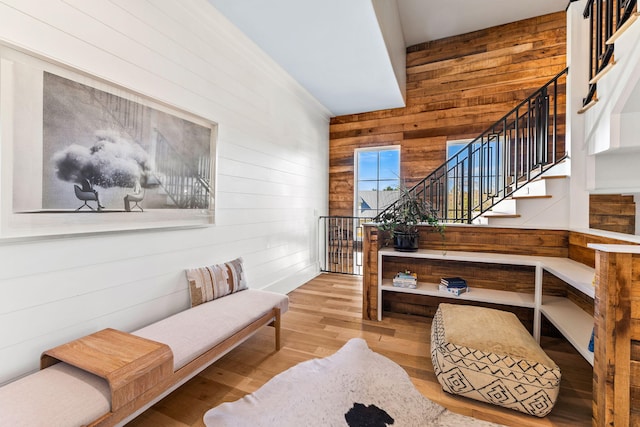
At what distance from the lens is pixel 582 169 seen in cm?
252

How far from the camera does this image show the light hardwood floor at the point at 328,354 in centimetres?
165

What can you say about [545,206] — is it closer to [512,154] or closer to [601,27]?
[601,27]

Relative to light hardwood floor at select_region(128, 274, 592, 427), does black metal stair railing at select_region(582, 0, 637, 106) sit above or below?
above

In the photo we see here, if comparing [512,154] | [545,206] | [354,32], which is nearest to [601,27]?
[545,206]

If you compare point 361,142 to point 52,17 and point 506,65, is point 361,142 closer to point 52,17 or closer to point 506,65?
point 506,65

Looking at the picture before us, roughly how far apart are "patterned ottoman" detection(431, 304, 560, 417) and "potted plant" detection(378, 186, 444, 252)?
1.04m

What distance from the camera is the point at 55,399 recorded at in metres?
1.14

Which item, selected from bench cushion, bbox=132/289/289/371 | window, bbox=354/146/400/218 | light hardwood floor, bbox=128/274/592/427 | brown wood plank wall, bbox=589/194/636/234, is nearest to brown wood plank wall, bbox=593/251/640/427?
light hardwood floor, bbox=128/274/592/427

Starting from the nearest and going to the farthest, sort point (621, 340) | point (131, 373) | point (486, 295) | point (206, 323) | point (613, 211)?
point (131, 373) < point (621, 340) < point (206, 323) < point (486, 295) < point (613, 211)

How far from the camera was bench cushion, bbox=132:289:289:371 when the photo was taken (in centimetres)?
164

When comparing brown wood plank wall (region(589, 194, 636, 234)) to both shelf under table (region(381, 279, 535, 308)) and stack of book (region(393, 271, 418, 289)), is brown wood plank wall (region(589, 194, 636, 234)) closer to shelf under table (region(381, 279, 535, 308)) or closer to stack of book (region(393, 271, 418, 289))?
shelf under table (region(381, 279, 535, 308))

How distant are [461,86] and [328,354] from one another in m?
4.60

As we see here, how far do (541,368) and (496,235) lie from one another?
4.90 feet

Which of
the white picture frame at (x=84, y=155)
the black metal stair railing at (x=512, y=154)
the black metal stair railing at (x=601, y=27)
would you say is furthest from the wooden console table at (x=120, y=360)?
the black metal stair railing at (x=601, y=27)
